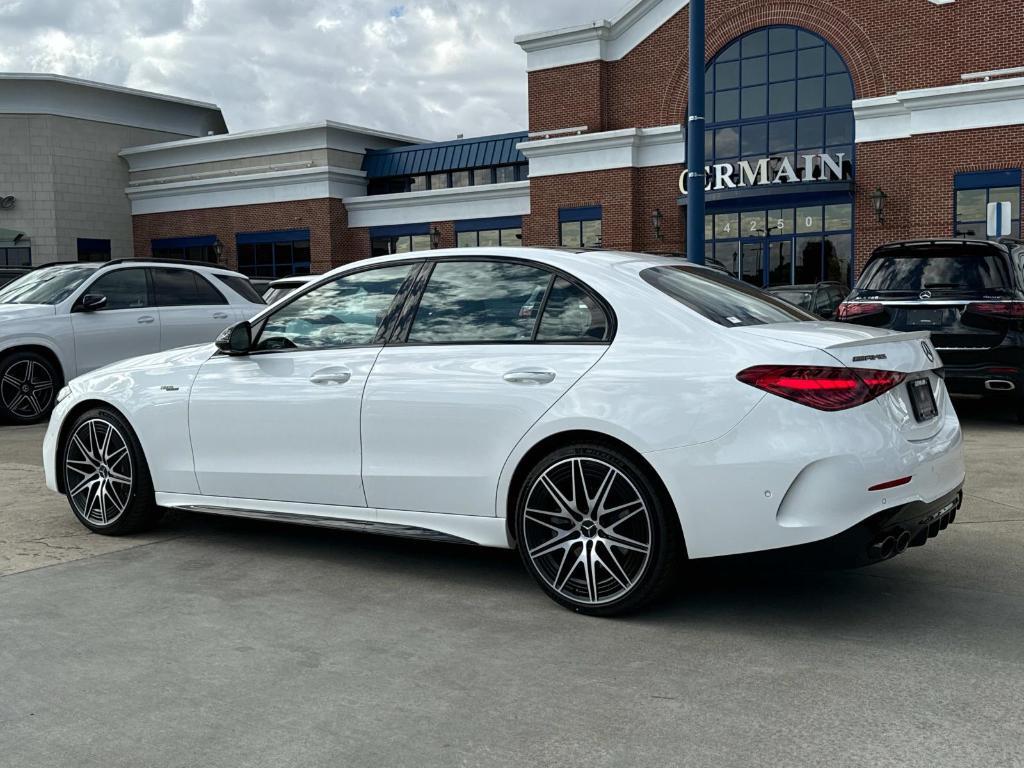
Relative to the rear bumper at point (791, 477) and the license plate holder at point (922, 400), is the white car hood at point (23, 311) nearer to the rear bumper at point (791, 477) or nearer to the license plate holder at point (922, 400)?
the rear bumper at point (791, 477)

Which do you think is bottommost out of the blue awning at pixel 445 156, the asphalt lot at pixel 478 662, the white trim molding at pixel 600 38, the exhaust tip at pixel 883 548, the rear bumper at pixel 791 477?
the asphalt lot at pixel 478 662

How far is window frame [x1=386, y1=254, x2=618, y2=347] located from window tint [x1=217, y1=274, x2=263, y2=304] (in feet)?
28.2

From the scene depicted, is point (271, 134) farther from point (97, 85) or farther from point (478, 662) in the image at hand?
point (478, 662)

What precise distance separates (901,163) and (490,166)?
51.5ft

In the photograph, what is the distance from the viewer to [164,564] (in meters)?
5.48

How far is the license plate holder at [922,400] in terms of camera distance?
14.4 feet

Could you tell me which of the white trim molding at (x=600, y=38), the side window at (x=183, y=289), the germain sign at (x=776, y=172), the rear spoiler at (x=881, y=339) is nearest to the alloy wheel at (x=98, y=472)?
the rear spoiler at (x=881, y=339)

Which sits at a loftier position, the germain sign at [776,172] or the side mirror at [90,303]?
the germain sign at [776,172]

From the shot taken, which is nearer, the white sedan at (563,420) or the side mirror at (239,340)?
the white sedan at (563,420)

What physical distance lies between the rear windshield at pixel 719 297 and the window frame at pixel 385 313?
1.20 meters

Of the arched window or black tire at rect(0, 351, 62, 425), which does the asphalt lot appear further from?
the arched window

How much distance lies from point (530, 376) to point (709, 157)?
29195 mm

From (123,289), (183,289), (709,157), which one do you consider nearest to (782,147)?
(709,157)

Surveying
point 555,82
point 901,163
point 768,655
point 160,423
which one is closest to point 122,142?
point 555,82
